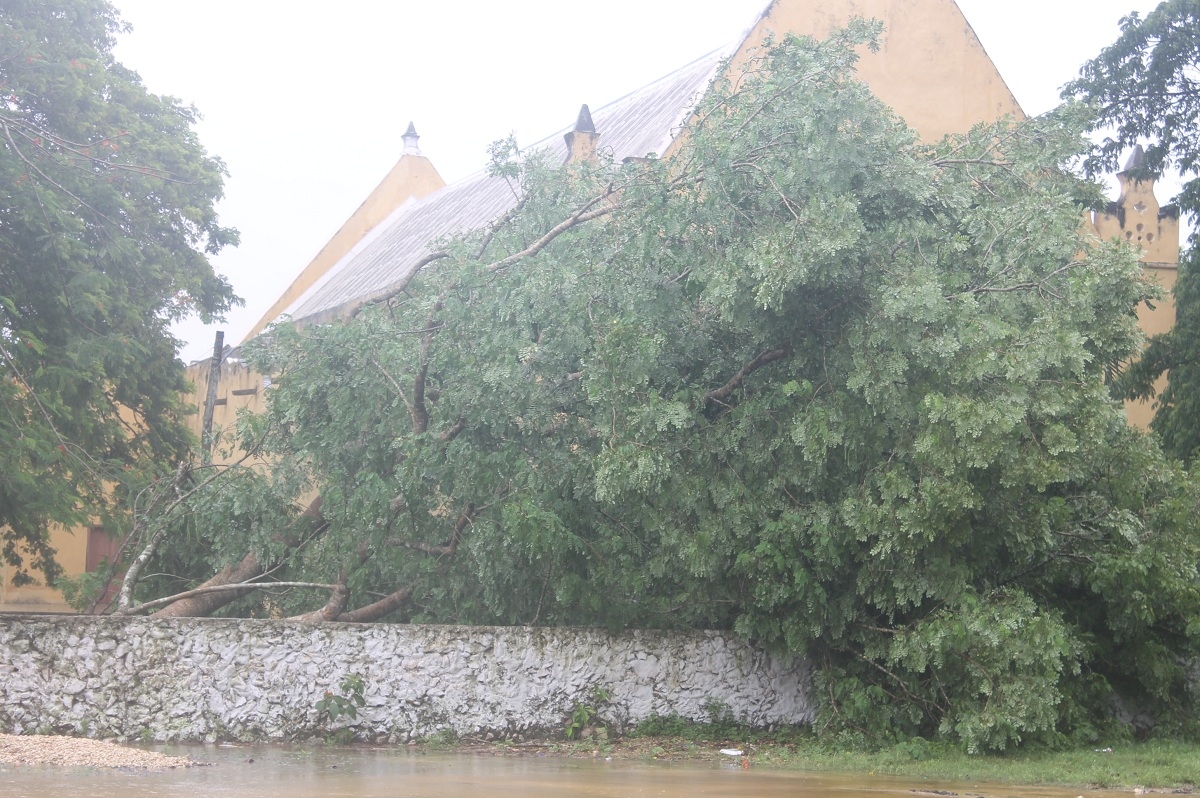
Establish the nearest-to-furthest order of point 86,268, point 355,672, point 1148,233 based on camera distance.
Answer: point 355,672
point 86,268
point 1148,233

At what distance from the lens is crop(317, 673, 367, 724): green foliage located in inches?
433

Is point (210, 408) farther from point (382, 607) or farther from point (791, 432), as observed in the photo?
point (791, 432)

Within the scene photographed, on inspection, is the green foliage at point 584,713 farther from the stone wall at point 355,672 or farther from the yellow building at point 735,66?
the yellow building at point 735,66

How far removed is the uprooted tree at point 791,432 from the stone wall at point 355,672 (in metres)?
0.56

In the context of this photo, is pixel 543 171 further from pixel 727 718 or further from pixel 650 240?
pixel 727 718

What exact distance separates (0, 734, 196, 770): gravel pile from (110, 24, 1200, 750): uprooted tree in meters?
2.37

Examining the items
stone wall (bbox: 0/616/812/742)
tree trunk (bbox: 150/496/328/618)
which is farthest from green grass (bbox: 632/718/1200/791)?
tree trunk (bbox: 150/496/328/618)

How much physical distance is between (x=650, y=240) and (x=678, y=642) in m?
4.03

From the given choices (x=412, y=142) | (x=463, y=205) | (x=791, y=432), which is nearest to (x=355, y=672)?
(x=791, y=432)

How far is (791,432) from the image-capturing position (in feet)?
36.9

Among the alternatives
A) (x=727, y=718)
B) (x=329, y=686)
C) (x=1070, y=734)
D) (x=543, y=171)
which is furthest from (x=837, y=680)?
(x=543, y=171)

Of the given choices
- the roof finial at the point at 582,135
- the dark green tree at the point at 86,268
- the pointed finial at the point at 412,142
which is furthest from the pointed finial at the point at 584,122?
the pointed finial at the point at 412,142

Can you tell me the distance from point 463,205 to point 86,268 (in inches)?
567

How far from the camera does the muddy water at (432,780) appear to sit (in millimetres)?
7688
